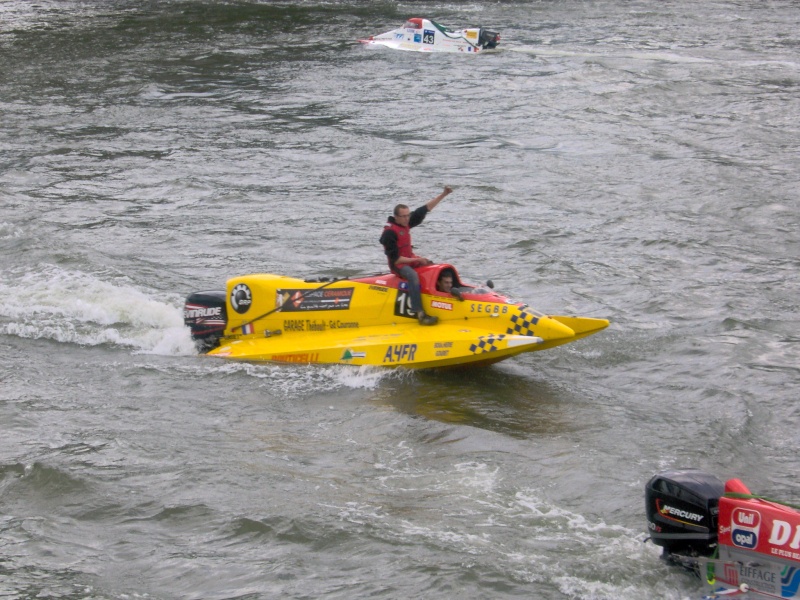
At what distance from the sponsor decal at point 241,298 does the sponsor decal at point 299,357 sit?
40.5 inches

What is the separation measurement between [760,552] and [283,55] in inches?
1259

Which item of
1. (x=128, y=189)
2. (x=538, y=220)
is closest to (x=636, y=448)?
(x=538, y=220)

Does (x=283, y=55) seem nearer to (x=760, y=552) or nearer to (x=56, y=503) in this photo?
(x=56, y=503)

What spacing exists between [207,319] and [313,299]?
5.92 ft

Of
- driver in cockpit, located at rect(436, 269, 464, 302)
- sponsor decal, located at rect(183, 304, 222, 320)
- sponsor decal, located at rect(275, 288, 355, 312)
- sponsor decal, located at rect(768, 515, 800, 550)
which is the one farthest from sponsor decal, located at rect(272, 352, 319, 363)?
sponsor decal, located at rect(768, 515, 800, 550)

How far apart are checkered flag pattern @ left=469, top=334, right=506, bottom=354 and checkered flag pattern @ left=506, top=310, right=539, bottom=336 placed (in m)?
0.18

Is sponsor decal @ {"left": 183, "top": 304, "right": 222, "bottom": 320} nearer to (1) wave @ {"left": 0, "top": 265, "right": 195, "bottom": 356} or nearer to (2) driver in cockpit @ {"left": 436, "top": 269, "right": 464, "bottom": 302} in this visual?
(1) wave @ {"left": 0, "top": 265, "right": 195, "bottom": 356}

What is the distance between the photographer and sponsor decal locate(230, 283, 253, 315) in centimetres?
1463

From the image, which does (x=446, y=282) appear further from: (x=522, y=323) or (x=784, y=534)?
(x=784, y=534)

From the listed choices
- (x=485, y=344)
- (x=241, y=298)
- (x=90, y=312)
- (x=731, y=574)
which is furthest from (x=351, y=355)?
(x=731, y=574)

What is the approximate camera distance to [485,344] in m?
12.8

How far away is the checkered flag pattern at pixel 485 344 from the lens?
12.8 meters

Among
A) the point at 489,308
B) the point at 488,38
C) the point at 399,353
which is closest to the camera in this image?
the point at 489,308

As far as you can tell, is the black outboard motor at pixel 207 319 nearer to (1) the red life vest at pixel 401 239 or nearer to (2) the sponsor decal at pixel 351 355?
(2) the sponsor decal at pixel 351 355
